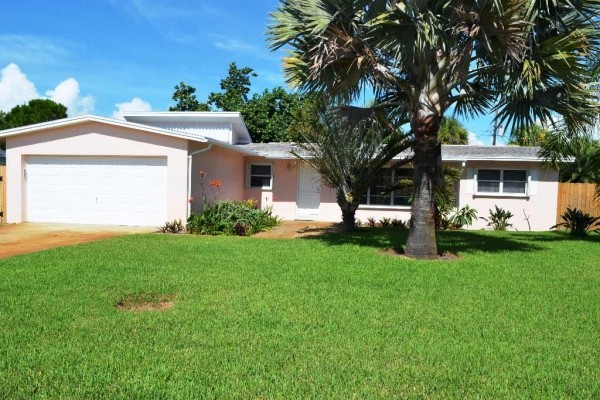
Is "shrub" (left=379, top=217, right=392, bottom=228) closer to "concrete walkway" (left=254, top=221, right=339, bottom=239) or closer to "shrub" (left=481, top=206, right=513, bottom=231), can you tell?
"concrete walkway" (left=254, top=221, right=339, bottom=239)

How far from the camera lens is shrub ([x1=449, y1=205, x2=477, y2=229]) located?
1758 centimetres

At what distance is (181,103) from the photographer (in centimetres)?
3506

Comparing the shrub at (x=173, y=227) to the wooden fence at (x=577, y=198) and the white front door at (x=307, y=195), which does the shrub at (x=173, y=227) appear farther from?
the wooden fence at (x=577, y=198)

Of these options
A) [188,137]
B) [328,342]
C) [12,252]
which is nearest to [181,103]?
[188,137]

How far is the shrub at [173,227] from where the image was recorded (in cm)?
1398

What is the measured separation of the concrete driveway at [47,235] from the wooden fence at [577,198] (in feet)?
47.8

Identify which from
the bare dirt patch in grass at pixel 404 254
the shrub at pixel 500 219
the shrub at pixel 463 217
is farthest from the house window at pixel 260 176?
the bare dirt patch in grass at pixel 404 254

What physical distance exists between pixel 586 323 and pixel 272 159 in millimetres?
15032

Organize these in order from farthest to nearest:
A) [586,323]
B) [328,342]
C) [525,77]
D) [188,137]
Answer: [188,137], [525,77], [586,323], [328,342]

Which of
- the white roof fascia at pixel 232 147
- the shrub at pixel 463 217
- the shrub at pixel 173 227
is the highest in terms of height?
the white roof fascia at pixel 232 147

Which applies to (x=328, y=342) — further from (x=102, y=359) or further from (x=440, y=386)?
(x=102, y=359)

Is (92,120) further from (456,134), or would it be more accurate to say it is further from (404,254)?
(456,134)

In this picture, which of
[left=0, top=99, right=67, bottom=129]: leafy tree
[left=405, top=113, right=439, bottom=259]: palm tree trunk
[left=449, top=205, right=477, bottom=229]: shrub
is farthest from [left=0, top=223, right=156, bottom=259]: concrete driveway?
[left=0, top=99, right=67, bottom=129]: leafy tree

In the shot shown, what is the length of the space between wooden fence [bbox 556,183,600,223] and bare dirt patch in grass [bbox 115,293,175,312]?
16.3 metres
